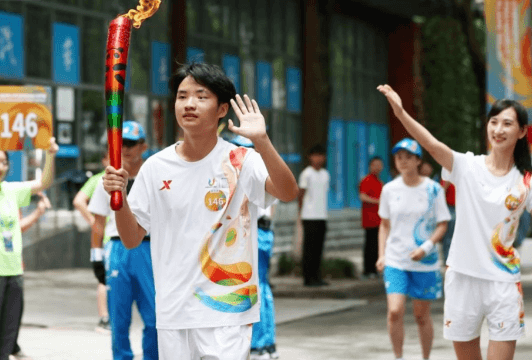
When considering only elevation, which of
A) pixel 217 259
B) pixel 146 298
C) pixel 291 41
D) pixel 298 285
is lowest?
pixel 298 285

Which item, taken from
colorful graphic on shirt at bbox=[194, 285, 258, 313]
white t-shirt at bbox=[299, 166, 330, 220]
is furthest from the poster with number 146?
white t-shirt at bbox=[299, 166, 330, 220]

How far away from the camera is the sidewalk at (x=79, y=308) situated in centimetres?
973

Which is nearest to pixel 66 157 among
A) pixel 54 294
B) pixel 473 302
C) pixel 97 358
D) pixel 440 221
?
pixel 54 294

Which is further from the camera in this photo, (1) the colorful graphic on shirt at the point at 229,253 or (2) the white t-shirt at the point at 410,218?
(2) the white t-shirt at the point at 410,218

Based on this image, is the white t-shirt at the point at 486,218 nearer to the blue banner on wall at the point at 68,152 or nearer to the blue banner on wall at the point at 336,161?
the blue banner on wall at the point at 68,152

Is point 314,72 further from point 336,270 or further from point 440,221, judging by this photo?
point 440,221

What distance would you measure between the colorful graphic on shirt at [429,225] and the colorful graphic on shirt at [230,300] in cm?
412

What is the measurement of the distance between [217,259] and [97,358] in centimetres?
498

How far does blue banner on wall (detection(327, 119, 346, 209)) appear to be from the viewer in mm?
30422

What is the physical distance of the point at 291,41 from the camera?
95.3ft

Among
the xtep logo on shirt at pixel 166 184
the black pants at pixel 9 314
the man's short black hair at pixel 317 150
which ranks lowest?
the black pants at pixel 9 314

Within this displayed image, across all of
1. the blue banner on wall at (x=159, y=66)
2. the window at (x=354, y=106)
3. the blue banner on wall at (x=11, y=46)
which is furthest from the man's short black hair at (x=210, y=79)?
the window at (x=354, y=106)

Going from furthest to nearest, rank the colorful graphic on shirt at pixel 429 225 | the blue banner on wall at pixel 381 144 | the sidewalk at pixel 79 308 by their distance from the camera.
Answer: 1. the blue banner on wall at pixel 381 144
2. the sidewalk at pixel 79 308
3. the colorful graphic on shirt at pixel 429 225

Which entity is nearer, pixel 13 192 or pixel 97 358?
pixel 13 192
